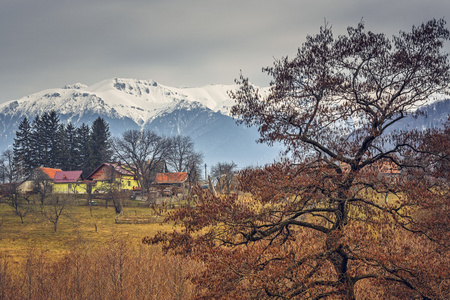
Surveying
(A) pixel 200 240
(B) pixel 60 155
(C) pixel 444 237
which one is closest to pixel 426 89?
(C) pixel 444 237

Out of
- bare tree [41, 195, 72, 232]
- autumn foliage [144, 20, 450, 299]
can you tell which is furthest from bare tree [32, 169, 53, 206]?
autumn foliage [144, 20, 450, 299]

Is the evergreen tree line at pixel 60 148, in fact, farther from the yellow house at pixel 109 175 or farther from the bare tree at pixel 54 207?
the bare tree at pixel 54 207

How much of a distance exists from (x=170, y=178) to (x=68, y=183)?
2189 centimetres

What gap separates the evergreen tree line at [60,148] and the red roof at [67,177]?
5.39 m

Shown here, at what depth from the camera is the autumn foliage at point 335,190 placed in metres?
10.3

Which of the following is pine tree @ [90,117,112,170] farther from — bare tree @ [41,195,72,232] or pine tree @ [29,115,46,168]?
bare tree @ [41,195,72,232]

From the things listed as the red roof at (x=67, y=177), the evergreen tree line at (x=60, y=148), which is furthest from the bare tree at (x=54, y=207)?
the evergreen tree line at (x=60, y=148)

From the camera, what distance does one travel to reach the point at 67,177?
68438 millimetres

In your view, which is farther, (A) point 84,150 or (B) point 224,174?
(A) point 84,150

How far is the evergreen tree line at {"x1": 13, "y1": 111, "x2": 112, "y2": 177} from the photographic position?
75188mm

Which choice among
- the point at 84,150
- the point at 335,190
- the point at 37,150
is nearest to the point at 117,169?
the point at 84,150

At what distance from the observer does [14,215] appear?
43062mm

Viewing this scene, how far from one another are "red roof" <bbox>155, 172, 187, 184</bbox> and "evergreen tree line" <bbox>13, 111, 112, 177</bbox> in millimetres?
11909

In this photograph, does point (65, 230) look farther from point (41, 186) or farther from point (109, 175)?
point (109, 175)
